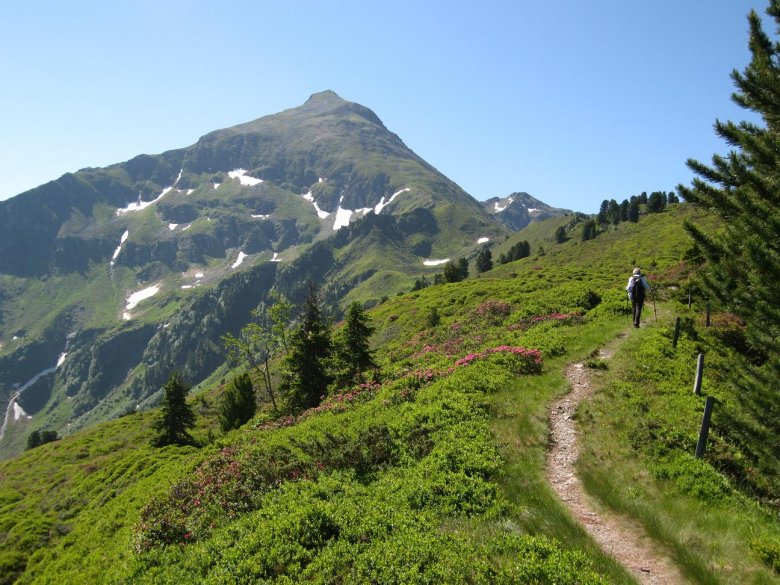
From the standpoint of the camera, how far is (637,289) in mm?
26453

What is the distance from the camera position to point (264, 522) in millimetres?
12633

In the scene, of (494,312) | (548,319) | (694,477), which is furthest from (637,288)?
(494,312)

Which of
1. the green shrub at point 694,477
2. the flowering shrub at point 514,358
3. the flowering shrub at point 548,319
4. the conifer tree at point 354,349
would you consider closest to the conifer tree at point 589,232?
the flowering shrub at point 548,319

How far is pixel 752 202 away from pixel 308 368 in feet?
106

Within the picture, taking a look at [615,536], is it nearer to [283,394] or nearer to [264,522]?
[264,522]

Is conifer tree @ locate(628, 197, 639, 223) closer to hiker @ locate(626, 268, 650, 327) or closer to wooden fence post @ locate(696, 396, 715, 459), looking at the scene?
hiker @ locate(626, 268, 650, 327)

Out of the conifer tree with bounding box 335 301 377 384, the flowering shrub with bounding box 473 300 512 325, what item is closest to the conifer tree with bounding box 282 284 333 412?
the conifer tree with bounding box 335 301 377 384

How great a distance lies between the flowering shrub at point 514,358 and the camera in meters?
23.0

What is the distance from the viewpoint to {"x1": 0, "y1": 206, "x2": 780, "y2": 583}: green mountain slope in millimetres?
9594

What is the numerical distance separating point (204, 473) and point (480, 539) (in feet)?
45.8

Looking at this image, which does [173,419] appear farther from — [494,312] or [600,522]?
[600,522]

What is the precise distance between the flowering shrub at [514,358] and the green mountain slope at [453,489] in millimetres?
121

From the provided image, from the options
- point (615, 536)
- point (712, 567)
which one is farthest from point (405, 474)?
point (712, 567)

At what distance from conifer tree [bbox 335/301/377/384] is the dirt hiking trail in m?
19.8
